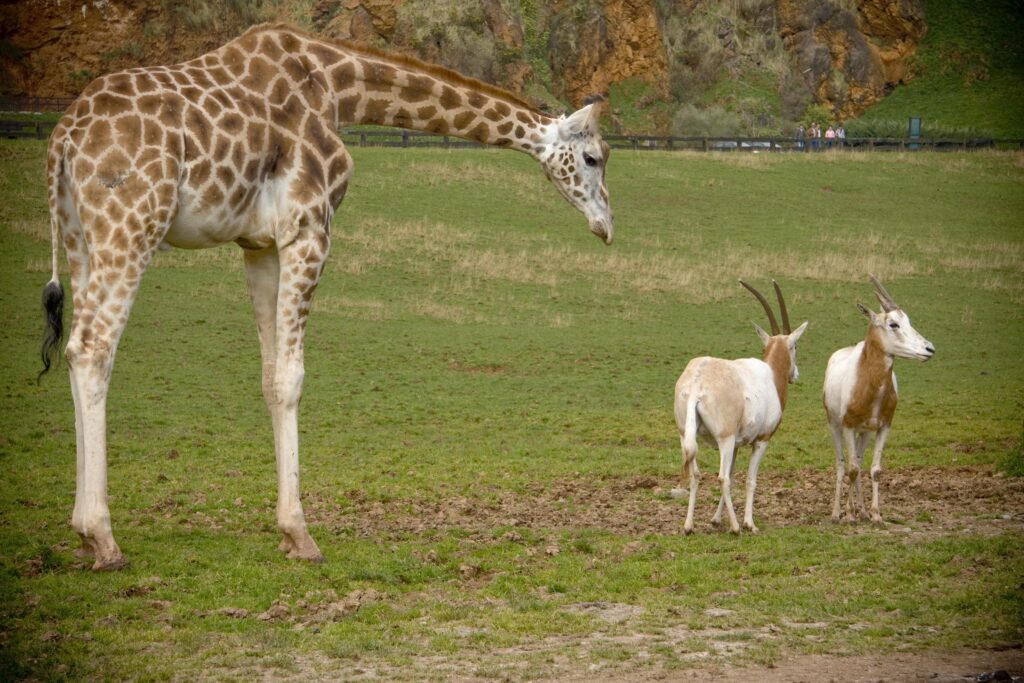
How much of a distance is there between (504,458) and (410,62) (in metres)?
6.28

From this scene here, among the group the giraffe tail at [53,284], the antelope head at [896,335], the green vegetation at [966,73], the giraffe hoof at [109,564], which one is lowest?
the giraffe hoof at [109,564]

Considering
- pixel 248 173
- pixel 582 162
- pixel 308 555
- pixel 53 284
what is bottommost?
pixel 308 555

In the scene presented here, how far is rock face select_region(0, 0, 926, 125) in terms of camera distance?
198ft

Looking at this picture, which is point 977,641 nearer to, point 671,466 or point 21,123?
point 671,466

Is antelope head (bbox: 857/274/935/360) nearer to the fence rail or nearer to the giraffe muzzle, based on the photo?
the giraffe muzzle

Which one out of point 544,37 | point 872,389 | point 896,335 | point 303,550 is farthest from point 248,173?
point 544,37

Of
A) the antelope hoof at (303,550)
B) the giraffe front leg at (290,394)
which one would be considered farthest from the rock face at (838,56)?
the antelope hoof at (303,550)

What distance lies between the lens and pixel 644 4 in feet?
240

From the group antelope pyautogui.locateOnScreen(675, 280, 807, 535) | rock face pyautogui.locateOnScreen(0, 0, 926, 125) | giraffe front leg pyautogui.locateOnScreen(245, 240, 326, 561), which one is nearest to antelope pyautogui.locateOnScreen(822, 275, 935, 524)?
antelope pyautogui.locateOnScreen(675, 280, 807, 535)

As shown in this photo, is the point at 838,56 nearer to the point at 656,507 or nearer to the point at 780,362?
the point at 780,362

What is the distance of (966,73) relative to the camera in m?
77.6

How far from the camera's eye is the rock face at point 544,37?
198 feet

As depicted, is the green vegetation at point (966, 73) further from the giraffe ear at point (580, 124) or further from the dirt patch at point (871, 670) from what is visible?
the dirt patch at point (871, 670)

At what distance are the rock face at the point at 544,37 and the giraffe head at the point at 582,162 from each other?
5061 centimetres
